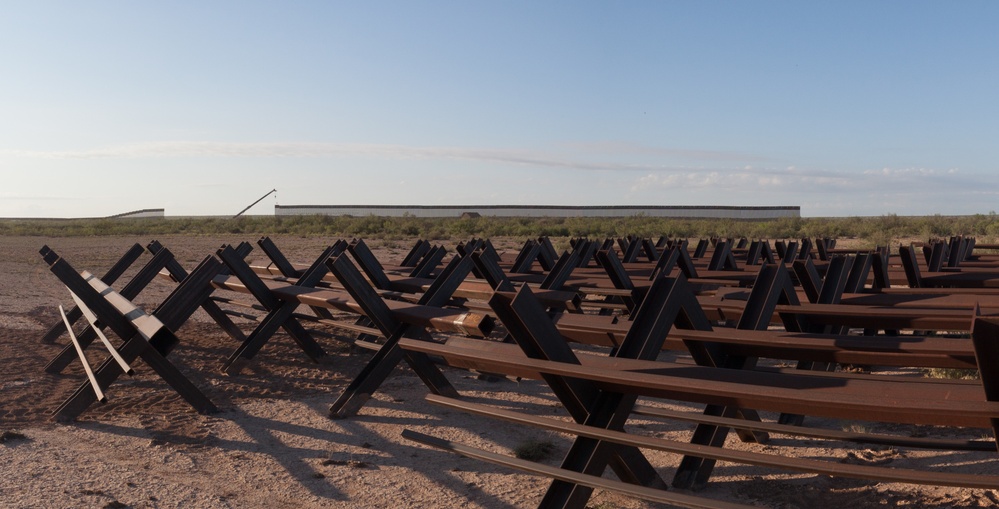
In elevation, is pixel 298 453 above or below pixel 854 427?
below

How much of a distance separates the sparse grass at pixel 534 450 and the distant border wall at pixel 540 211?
61449 mm

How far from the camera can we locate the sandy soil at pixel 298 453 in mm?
4285

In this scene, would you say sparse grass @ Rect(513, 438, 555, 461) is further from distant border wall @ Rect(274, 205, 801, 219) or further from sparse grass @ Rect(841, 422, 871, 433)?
distant border wall @ Rect(274, 205, 801, 219)

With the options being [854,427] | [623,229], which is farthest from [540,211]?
[854,427]

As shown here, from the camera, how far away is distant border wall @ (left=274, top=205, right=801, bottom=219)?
224 ft

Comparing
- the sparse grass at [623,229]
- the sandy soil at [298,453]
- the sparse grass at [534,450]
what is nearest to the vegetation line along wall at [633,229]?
the sparse grass at [623,229]

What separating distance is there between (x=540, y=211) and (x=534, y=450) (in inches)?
2914

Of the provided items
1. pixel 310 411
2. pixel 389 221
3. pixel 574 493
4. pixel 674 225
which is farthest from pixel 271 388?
pixel 389 221

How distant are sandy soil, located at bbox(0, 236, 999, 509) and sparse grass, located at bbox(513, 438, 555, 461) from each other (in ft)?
0.20

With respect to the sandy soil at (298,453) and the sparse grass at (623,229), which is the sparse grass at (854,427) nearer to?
the sandy soil at (298,453)

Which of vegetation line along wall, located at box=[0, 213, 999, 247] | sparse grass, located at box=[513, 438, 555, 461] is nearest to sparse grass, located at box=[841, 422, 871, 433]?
sparse grass, located at box=[513, 438, 555, 461]

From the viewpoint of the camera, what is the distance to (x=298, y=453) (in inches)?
202

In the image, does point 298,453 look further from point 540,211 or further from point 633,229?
point 540,211

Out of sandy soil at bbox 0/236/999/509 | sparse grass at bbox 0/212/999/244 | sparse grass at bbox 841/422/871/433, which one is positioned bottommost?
sandy soil at bbox 0/236/999/509
